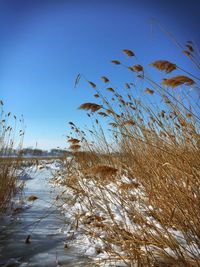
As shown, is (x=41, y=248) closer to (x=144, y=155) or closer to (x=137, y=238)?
(x=137, y=238)

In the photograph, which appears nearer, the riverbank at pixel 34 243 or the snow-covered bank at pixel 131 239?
the snow-covered bank at pixel 131 239

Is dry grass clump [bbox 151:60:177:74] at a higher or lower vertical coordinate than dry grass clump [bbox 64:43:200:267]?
higher

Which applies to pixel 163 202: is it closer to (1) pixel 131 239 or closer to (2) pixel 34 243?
(1) pixel 131 239

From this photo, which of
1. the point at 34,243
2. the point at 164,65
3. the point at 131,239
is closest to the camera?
the point at 164,65

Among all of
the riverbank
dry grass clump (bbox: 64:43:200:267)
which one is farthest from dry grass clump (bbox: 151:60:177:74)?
the riverbank

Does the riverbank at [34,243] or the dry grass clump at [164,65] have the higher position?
the dry grass clump at [164,65]

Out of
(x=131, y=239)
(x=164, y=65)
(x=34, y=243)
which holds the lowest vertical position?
(x=131, y=239)

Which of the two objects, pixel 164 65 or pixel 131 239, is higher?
pixel 164 65

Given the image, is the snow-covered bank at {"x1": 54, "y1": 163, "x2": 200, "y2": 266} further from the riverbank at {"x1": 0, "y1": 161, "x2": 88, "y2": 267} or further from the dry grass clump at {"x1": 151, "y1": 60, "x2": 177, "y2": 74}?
the dry grass clump at {"x1": 151, "y1": 60, "x2": 177, "y2": 74}

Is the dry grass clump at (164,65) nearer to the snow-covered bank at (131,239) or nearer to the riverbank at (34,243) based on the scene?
the snow-covered bank at (131,239)

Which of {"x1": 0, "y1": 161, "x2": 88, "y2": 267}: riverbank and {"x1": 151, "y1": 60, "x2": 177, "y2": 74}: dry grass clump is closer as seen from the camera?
{"x1": 151, "y1": 60, "x2": 177, "y2": 74}: dry grass clump

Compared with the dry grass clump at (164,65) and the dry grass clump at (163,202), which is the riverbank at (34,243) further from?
the dry grass clump at (164,65)

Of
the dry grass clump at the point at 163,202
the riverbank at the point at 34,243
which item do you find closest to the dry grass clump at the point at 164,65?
the dry grass clump at the point at 163,202

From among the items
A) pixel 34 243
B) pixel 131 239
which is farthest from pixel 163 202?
pixel 34 243
